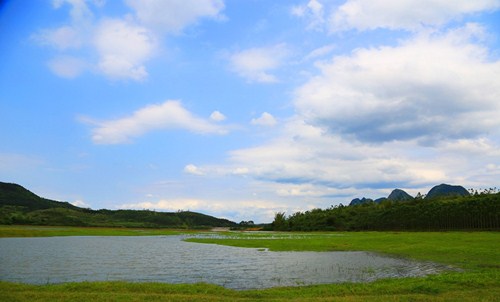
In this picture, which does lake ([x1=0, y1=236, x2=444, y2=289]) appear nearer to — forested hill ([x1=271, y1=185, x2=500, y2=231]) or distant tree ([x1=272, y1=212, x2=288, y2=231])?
forested hill ([x1=271, y1=185, x2=500, y2=231])

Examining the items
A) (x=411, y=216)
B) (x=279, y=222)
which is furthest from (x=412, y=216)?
(x=279, y=222)

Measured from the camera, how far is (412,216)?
355 feet

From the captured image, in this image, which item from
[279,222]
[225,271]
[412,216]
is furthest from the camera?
[279,222]

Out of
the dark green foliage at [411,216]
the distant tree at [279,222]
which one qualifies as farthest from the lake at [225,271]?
the distant tree at [279,222]

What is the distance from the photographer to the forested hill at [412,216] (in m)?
86.8

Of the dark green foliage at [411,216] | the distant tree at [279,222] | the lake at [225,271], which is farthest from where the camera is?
the distant tree at [279,222]

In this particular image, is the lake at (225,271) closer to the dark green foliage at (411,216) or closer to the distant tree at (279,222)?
the dark green foliage at (411,216)

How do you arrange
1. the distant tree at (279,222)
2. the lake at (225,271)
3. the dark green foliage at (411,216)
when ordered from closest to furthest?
the lake at (225,271), the dark green foliage at (411,216), the distant tree at (279,222)

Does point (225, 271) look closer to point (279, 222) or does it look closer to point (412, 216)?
point (412, 216)

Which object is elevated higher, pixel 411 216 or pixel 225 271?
pixel 411 216

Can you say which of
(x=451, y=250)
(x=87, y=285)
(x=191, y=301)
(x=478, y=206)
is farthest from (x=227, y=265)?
(x=478, y=206)

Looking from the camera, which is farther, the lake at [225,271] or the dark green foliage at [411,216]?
the dark green foliage at [411,216]

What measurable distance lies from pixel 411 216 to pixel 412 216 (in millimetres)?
572

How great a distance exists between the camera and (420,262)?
3500 cm
